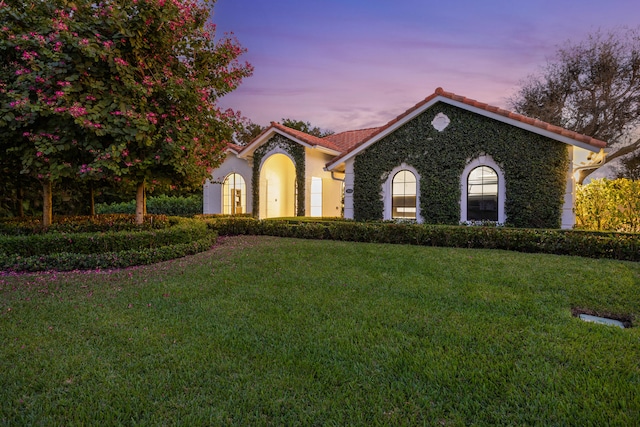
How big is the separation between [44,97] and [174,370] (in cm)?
696

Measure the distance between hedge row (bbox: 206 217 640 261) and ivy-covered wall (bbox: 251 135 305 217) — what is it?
4399 mm

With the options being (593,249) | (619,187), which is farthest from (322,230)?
(619,187)

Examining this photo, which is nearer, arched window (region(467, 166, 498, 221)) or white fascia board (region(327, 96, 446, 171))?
arched window (region(467, 166, 498, 221))

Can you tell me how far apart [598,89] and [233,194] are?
2448 cm

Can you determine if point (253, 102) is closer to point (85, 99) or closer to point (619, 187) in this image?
point (85, 99)

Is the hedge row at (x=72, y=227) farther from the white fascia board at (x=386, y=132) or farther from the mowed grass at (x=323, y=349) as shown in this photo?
the white fascia board at (x=386, y=132)

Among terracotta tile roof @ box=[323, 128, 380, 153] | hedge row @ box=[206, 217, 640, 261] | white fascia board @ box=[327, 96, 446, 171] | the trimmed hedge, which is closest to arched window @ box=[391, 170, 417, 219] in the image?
white fascia board @ box=[327, 96, 446, 171]

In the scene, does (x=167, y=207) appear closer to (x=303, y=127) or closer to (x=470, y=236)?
(x=470, y=236)

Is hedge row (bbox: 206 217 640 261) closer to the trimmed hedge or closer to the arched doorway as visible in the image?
the trimmed hedge

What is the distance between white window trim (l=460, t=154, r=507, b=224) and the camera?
11.1 meters

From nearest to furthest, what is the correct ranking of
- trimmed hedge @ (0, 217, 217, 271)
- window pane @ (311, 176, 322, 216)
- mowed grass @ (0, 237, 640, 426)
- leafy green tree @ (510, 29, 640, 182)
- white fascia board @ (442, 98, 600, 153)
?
1. mowed grass @ (0, 237, 640, 426)
2. trimmed hedge @ (0, 217, 217, 271)
3. white fascia board @ (442, 98, 600, 153)
4. window pane @ (311, 176, 322, 216)
5. leafy green tree @ (510, 29, 640, 182)

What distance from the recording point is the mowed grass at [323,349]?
246cm

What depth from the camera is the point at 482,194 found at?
1144 centimetres

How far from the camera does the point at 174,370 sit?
3.01m
